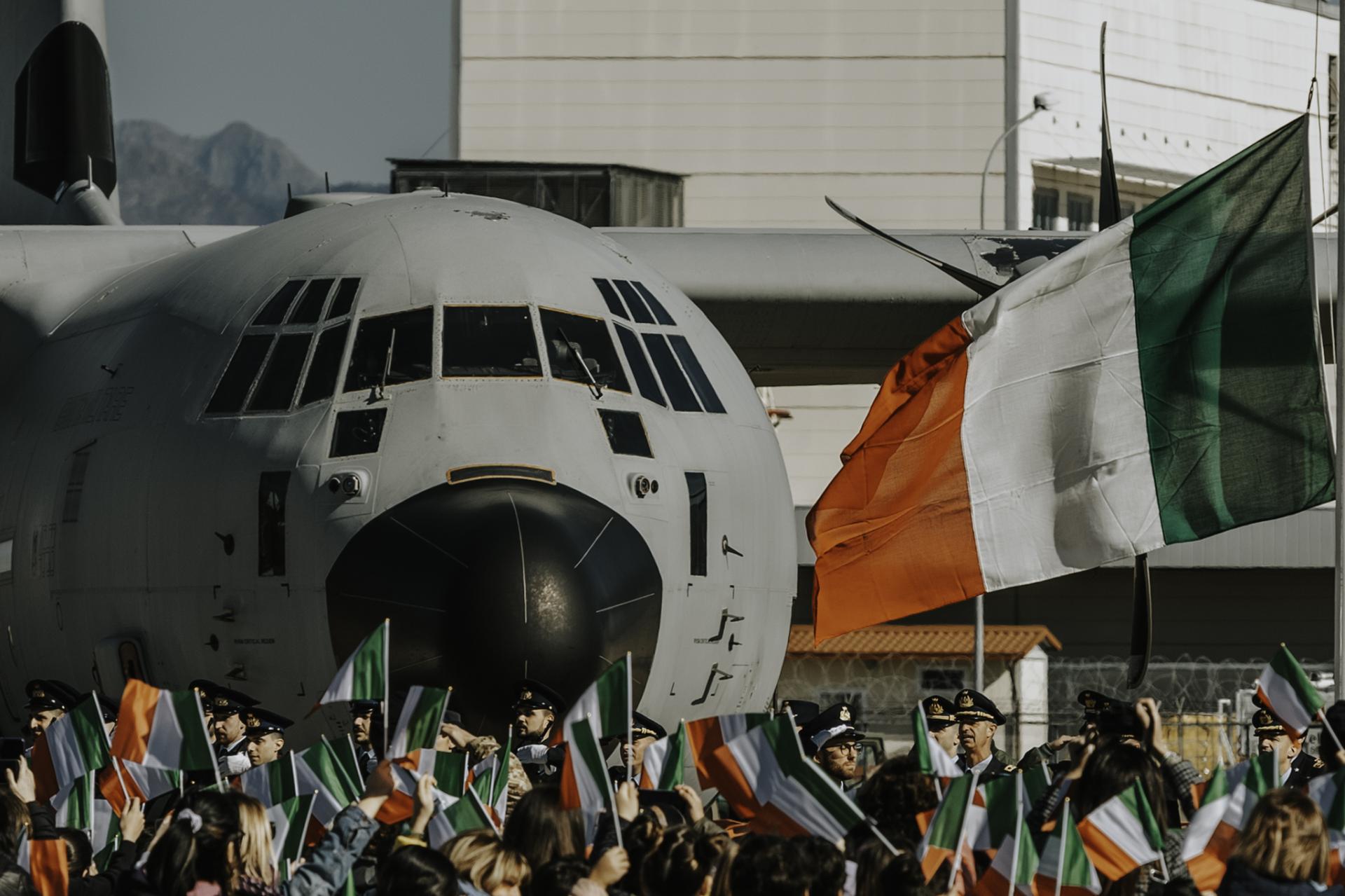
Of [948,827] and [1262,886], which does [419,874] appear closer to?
[948,827]

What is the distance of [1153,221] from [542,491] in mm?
3744

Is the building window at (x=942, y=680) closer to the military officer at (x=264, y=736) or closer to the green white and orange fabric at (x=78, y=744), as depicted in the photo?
the military officer at (x=264, y=736)

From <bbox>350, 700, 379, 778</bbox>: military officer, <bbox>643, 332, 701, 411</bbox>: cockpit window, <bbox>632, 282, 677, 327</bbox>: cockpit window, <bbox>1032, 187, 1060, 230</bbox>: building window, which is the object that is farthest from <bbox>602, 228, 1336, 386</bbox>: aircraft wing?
<bbox>1032, 187, 1060, 230</bbox>: building window

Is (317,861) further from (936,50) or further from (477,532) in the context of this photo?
(936,50)

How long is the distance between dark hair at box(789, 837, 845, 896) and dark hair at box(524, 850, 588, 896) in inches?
21.6

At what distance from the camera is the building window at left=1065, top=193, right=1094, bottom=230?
46.1 metres

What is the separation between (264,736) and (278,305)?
2223 mm

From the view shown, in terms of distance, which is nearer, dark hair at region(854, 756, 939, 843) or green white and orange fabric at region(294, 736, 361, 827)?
dark hair at region(854, 756, 939, 843)

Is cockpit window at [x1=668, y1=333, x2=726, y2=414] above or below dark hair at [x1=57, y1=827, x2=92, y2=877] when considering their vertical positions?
above

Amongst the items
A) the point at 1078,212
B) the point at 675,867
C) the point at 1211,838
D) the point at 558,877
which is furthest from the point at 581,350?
the point at 1078,212

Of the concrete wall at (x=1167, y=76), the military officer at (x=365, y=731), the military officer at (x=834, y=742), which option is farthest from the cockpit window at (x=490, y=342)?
the concrete wall at (x=1167, y=76)

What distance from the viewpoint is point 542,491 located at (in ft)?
28.0

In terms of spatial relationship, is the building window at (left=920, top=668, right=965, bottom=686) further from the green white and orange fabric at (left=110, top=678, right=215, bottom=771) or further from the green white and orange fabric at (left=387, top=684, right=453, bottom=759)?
the green white and orange fabric at (left=387, top=684, right=453, bottom=759)

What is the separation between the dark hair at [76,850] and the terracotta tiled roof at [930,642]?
22.8 m
